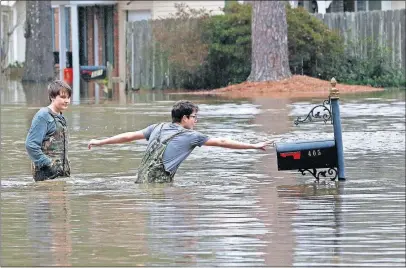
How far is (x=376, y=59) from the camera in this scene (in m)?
34.7

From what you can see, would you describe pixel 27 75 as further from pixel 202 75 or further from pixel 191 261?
pixel 191 261

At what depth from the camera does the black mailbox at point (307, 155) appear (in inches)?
501

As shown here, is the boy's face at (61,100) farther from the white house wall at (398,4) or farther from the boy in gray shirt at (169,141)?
the white house wall at (398,4)

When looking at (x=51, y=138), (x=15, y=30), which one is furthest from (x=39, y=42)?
(x=51, y=138)

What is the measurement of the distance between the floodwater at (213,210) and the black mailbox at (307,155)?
0.68 ft

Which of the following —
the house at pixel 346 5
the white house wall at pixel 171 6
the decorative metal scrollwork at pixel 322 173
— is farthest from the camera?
the house at pixel 346 5

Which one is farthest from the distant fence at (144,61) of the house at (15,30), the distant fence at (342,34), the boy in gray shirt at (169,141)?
the boy in gray shirt at (169,141)

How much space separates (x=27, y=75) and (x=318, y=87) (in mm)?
→ 16671

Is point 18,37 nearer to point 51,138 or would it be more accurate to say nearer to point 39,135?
→ point 51,138

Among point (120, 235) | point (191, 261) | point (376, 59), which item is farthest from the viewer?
point (376, 59)

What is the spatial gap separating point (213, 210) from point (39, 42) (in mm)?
34616

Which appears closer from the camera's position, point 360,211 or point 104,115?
point 360,211

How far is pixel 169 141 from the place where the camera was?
41.0 feet

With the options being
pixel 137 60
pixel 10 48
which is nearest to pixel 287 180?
pixel 137 60
